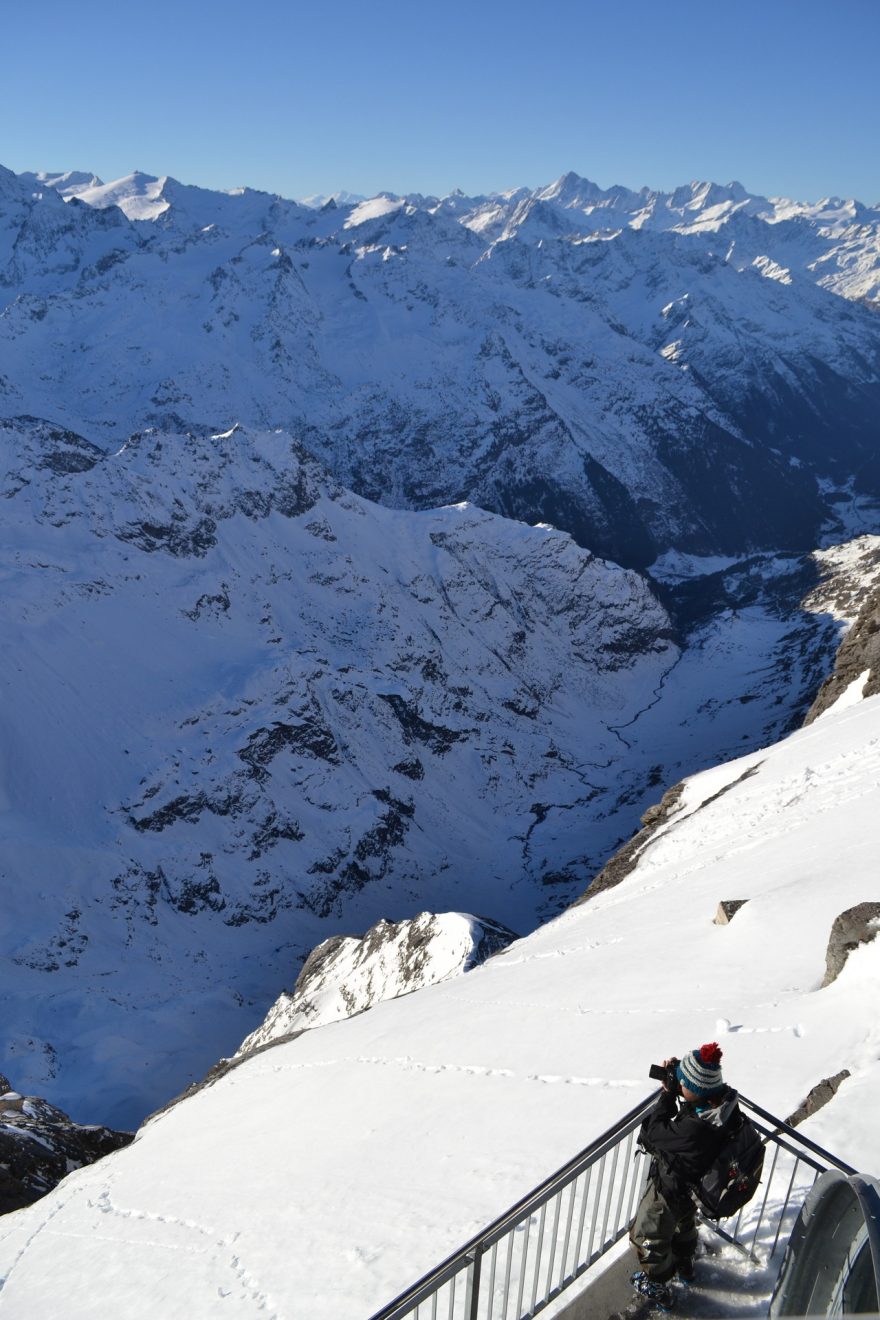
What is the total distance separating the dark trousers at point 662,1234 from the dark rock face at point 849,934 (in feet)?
22.4

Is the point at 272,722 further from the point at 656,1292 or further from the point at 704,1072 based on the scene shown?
the point at 704,1072

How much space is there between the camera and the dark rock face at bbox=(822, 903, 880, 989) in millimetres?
13711

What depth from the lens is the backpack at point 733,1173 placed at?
24.5 feet

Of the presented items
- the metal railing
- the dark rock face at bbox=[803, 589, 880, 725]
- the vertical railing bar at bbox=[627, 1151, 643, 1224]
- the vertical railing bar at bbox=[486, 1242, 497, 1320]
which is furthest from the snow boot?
the dark rock face at bbox=[803, 589, 880, 725]

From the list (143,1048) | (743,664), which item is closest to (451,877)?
(143,1048)

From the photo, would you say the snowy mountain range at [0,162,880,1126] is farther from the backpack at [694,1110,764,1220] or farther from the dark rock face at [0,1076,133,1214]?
the backpack at [694,1110,764,1220]

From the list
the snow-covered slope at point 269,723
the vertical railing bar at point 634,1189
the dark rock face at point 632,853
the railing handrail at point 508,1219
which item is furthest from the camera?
the snow-covered slope at point 269,723

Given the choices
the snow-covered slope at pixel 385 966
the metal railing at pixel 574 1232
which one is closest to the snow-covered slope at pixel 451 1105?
the metal railing at pixel 574 1232

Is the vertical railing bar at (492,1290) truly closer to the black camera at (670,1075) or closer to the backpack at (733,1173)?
the backpack at (733,1173)

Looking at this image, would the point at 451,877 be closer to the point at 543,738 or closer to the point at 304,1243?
the point at 543,738

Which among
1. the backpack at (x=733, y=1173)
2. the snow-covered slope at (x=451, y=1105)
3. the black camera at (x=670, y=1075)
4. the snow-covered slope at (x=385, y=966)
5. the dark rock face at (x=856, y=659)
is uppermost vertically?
the dark rock face at (x=856, y=659)

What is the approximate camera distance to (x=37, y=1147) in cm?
3394

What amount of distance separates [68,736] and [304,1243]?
95.1m

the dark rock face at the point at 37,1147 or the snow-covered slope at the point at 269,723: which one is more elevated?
the snow-covered slope at the point at 269,723
